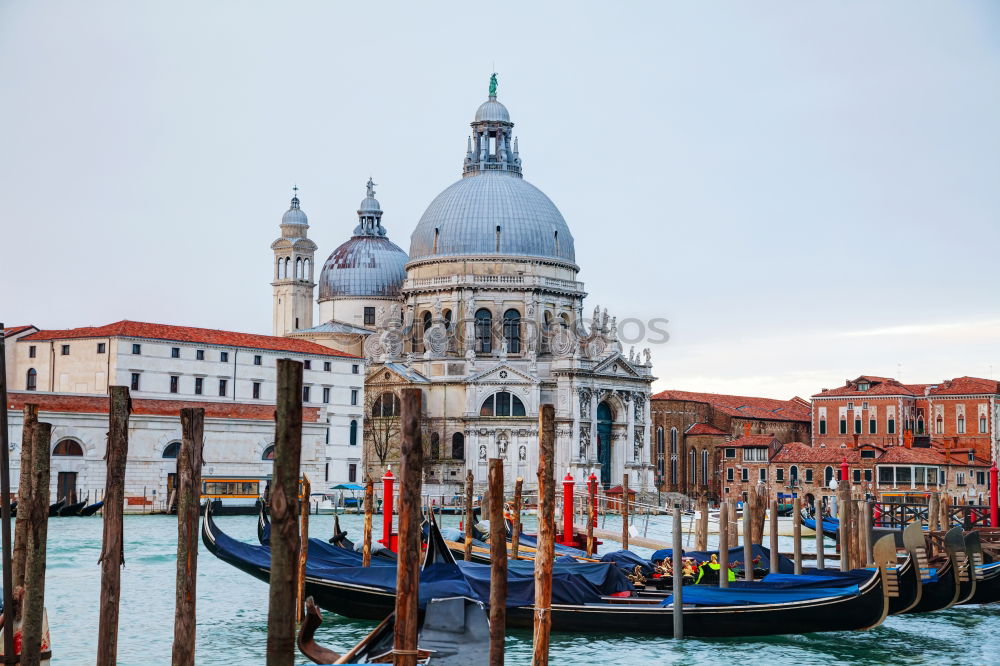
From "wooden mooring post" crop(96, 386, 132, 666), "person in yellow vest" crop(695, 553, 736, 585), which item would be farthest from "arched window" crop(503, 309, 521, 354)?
"wooden mooring post" crop(96, 386, 132, 666)

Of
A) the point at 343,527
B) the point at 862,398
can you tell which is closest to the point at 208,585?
the point at 343,527

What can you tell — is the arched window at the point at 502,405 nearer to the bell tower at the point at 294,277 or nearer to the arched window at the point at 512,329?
the arched window at the point at 512,329

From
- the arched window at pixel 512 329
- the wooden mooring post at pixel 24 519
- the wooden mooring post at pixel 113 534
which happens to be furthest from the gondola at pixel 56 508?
the wooden mooring post at pixel 113 534

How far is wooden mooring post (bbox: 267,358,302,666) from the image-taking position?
8164mm

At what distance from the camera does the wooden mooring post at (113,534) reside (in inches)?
425

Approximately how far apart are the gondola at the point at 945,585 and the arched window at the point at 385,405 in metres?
34.9

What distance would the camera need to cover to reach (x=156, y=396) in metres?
40.8

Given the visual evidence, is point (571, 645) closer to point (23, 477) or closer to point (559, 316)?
point (23, 477)

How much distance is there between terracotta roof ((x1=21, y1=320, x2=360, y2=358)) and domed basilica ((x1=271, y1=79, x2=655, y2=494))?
19.7ft

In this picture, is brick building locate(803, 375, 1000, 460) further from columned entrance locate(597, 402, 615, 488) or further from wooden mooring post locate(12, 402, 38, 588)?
wooden mooring post locate(12, 402, 38, 588)

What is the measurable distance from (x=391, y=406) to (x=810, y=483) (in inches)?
587

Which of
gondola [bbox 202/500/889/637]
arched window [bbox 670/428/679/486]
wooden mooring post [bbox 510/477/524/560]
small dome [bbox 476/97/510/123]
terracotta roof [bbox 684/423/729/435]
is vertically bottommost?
gondola [bbox 202/500/889/637]

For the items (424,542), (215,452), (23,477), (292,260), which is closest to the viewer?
(23,477)

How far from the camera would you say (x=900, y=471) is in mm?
48406
